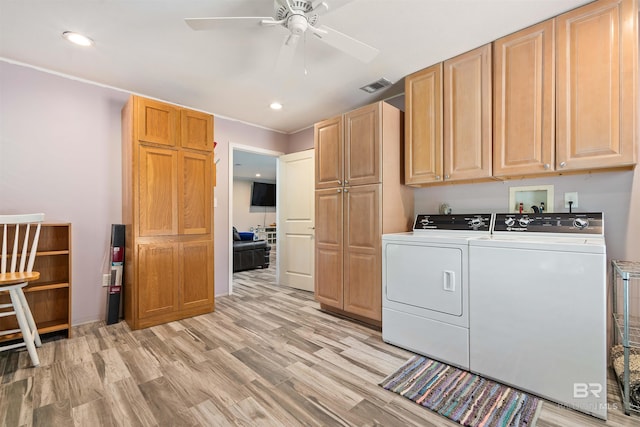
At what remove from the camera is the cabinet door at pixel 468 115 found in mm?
2234

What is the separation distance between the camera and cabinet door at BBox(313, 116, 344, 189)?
302 centimetres

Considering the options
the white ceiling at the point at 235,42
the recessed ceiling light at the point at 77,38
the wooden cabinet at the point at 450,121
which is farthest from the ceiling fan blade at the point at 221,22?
the wooden cabinet at the point at 450,121

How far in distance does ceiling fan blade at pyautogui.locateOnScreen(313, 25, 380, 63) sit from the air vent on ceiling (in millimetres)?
984

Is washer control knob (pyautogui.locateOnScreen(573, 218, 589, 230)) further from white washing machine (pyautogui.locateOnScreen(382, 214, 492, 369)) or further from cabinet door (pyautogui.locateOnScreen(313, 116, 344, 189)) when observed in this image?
cabinet door (pyautogui.locateOnScreen(313, 116, 344, 189))

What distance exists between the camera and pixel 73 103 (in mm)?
2809

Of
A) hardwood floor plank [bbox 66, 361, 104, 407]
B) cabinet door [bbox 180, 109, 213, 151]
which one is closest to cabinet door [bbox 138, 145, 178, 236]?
cabinet door [bbox 180, 109, 213, 151]

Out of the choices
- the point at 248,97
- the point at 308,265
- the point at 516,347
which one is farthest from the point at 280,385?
the point at 248,97

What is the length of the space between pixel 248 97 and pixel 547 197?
307 centimetres

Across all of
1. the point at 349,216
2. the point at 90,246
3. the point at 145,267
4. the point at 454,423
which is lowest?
the point at 454,423

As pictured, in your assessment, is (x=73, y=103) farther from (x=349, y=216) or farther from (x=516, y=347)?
(x=516, y=347)

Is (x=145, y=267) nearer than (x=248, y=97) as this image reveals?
Yes

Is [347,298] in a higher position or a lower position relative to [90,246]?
lower

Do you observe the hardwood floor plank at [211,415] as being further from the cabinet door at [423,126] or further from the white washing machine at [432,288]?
the cabinet door at [423,126]

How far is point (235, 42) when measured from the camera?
7.31 feet
